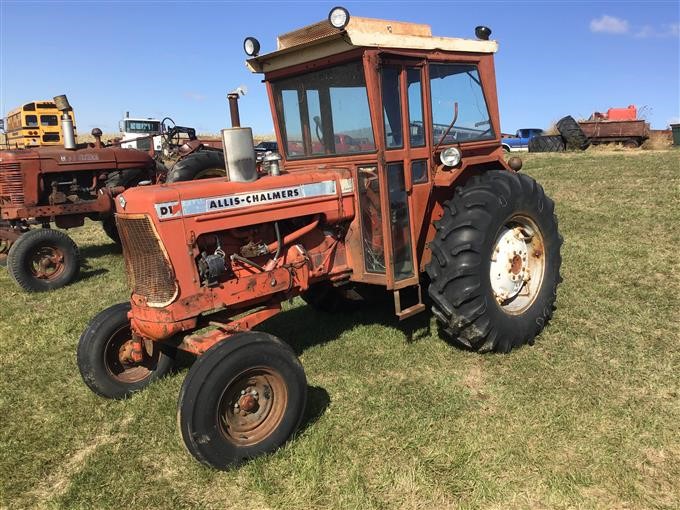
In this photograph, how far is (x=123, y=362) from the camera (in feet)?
12.6

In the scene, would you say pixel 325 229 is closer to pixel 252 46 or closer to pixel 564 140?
pixel 252 46

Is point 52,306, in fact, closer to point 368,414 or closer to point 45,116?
point 368,414

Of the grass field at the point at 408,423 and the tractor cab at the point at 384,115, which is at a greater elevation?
the tractor cab at the point at 384,115

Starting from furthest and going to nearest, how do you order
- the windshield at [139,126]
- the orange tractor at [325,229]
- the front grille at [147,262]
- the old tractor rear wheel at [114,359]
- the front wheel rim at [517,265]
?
1. the windshield at [139,126]
2. the front wheel rim at [517,265]
3. the old tractor rear wheel at [114,359]
4. the front grille at [147,262]
5. the orange tractor at [325,229]

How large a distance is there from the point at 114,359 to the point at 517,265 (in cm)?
320

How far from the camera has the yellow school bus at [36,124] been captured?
2308cm

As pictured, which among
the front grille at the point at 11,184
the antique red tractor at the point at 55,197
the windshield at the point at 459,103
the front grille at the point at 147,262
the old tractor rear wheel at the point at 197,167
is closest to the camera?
the front grille at the point at 147,262

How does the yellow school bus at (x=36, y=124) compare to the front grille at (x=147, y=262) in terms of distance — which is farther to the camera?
the yellow school bus at (x=36, y=124)

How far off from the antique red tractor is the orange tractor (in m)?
3.97

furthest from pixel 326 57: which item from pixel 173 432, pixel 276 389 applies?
pixel 173 432

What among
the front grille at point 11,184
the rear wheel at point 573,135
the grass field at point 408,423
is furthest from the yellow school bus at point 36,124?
the grass field at point 408,423

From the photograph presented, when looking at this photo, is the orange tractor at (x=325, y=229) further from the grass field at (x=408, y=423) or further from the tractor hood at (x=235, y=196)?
the grass field at (x=408, y=423)

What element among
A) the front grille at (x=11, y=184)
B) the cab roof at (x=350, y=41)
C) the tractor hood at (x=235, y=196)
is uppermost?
the cab roof at (x=350, y=41)

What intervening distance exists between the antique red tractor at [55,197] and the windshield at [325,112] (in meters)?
4.04
